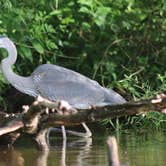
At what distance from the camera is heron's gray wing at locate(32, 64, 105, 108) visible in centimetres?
951

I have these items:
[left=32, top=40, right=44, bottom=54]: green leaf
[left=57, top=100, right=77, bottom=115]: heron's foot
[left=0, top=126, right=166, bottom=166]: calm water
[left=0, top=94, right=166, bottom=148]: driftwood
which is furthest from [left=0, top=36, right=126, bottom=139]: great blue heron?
[left=57, top=100, right=77, bottom=115]: heron's foot

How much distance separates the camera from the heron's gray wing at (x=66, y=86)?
374 inches

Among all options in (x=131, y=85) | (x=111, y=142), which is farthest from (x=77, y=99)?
(x=111, y=142)

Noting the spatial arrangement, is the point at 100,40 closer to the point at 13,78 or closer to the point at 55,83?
the point at 55,83

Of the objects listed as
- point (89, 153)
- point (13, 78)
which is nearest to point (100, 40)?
point (13, 78)

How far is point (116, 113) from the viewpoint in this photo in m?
5.85

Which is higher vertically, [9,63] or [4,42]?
[4,42]

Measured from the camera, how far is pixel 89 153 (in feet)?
24.9

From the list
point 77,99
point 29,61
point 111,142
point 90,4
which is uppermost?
point 90,4

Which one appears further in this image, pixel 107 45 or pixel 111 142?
pixel 107 45

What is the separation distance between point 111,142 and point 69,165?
2618 millimetres

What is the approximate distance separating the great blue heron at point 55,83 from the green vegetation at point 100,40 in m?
0.79

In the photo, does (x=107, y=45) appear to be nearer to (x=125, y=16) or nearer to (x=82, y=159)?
(x=125, y=16)

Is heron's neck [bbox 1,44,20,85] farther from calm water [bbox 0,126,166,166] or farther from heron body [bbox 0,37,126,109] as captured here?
calm water [bbox 0,126,166,166]
